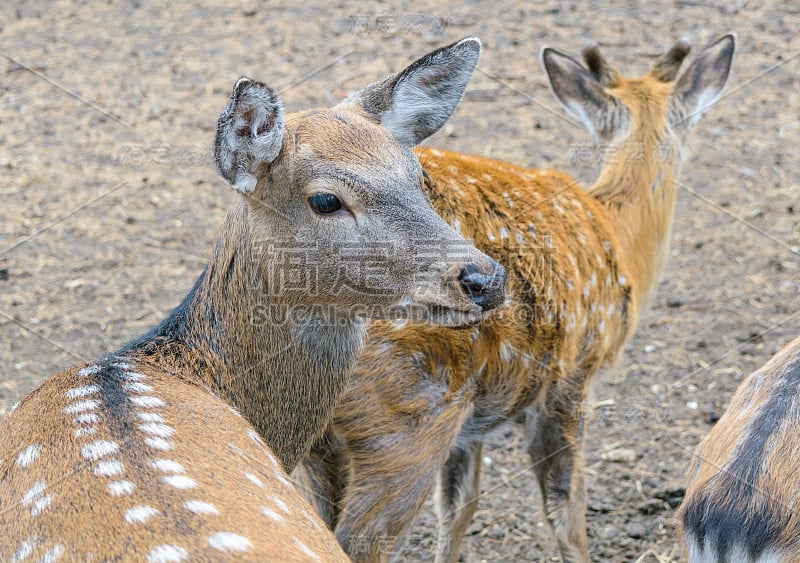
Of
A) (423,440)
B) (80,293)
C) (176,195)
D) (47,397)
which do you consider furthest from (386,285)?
(176,195)

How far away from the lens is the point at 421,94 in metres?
3.69

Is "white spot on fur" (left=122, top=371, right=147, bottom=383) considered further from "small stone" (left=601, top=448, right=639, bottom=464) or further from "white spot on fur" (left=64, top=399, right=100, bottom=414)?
"small stone" (left=601, top=448, right=639, bottom=464)

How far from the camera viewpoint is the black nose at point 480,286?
308 cm

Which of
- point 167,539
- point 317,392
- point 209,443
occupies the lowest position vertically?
point 317,392

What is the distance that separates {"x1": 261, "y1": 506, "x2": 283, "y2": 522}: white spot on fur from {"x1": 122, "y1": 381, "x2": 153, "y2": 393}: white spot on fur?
67cm

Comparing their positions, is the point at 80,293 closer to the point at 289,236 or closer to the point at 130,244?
the point at 130,244

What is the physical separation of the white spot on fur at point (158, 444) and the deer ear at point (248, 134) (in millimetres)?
978

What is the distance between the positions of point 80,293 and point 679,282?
12.7ft

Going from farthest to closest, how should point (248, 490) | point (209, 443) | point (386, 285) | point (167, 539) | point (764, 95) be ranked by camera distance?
point (764, 95), point (386, 285), point (209, 443), point (248, 490), point (167, 539)

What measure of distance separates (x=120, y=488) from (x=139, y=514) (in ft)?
0.45

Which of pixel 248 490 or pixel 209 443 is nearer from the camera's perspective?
pixel 248 490

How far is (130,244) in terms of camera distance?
21.7ft

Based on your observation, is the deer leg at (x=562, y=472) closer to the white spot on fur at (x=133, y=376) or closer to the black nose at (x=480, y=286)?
the black nose at (x=480, y=286)

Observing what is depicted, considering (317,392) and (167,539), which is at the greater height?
(167,539)
